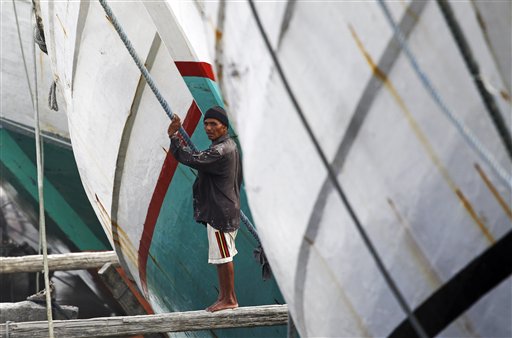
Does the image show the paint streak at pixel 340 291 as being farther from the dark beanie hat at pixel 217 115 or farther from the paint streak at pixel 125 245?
the paint streak at pixel 125 245

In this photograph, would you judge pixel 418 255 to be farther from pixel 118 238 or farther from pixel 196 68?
pixel 118 238

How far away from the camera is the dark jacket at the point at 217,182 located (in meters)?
5.63

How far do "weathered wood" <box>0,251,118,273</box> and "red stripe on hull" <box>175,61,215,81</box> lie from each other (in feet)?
7.60

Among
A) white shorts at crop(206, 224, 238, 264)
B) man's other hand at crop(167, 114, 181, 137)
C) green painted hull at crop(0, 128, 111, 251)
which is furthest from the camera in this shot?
green painted hull at crop(0, 128, 111, 251)

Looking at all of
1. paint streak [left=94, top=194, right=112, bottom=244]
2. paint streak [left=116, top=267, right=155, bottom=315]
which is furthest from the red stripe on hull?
paint streak [left=116, top=267, right=155, bottom=315]

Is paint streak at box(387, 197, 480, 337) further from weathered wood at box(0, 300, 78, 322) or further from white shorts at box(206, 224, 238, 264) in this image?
weathered wood at box(0, 300, 78, 322)

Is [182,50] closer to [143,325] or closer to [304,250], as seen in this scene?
[143,325]

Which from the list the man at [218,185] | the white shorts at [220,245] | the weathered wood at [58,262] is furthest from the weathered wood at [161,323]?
the weathered wood at [58,262]

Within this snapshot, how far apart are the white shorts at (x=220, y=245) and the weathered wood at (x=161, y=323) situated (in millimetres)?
333

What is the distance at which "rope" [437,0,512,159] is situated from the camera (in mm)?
3667

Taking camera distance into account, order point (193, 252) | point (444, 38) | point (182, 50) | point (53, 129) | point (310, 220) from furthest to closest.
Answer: point (53, 129)
point (193, 252)
point (182, 50)
point (310, 220)
point (444, 38)

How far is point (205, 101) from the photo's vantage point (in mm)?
6223

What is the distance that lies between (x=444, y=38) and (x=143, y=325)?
3240mm

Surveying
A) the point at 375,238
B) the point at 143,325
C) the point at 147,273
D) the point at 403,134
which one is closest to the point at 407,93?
the point at 403,134
